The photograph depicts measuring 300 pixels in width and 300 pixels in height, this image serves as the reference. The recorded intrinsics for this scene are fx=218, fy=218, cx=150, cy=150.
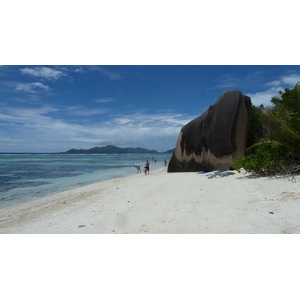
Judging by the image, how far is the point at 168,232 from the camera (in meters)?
3.63

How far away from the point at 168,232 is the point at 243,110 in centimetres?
968

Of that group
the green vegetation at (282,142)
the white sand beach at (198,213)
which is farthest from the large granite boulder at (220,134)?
the white sand beach at (198,213)

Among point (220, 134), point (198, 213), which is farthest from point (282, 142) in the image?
point (220, 134)

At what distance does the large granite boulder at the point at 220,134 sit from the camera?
36.2ft

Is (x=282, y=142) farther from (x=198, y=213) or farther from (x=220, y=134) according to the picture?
(x=220, y=134)

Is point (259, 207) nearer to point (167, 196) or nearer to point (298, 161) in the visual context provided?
point (167, 196)

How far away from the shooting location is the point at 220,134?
443 inches

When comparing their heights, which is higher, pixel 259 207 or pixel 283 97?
pixel 283 97

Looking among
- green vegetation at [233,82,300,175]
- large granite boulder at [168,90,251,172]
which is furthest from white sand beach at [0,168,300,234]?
large granite boulder at [168,90,251,172]

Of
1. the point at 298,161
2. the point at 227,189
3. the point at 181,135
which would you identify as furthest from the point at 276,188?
the point at 181,135

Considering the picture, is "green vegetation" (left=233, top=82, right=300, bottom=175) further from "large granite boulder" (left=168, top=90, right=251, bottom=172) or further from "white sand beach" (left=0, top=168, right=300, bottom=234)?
"large granite boulder" (left=168, top=90, right=251, bottom=172)

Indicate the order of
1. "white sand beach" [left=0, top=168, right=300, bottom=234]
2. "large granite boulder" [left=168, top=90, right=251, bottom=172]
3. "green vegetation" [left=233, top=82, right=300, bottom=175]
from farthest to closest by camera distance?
1. "large granite boulder" [left=168, top=90, right=251, bottom=172]
2. "green vegetation" [left=233, top=82, right=300, bottom=175]
3. "white sand beach" [left=0, top=168, right=300, bottom=234]

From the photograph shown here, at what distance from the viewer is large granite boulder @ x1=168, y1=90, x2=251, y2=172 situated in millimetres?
11023

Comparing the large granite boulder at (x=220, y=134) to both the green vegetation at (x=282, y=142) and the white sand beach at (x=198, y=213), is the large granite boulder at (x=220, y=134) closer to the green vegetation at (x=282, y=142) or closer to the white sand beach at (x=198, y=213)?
the green vegetation at (x=282, y=142)
